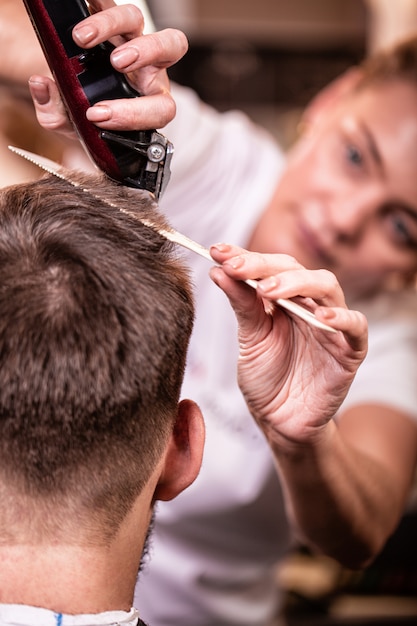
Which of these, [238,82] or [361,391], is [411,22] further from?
[361,391]

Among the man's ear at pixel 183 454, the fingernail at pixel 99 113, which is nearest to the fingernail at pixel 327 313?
the man's ear at pixel 183 454

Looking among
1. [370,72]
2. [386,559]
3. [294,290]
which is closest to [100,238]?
[294,290]

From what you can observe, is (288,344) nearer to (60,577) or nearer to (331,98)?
(60,577)

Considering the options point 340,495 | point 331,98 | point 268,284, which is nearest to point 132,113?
point 268,284

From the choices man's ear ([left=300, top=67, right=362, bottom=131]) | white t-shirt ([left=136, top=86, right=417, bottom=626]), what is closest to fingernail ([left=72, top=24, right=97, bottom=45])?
white t-shirt ([left=136, top=86, right=417, bottom=626])

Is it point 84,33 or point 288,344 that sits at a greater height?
point 84,33

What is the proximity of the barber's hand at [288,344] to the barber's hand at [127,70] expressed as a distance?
192mm

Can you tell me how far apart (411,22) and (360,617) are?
2961mm

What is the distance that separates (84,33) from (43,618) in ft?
2.07

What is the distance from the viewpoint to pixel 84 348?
764 mm

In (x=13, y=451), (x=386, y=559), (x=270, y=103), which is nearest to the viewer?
(x=13, y=451)

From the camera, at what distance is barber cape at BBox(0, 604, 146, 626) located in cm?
77

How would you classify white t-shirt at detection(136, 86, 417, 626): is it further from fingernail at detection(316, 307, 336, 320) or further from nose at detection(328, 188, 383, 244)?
fingernail at detection(316, 307, 336, 320)

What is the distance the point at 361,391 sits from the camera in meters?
1.66
